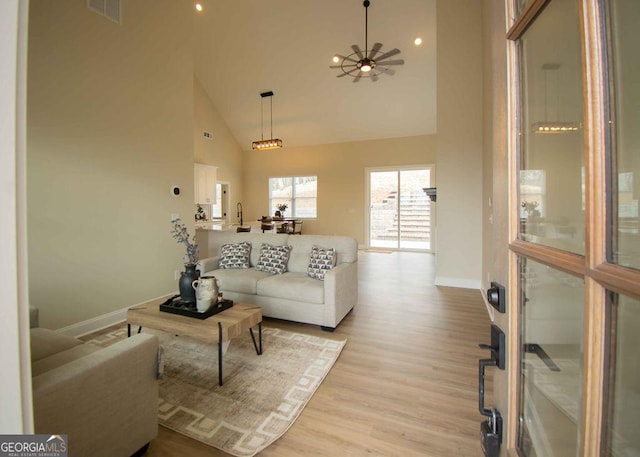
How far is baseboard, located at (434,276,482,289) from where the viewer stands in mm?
4637

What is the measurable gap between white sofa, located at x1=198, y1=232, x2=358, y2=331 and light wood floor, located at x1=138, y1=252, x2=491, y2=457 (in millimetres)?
187

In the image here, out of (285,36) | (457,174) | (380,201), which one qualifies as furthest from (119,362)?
(380,201)

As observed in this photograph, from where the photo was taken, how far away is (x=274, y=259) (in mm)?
3654

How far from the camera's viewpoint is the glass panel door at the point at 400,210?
8320 millimetres

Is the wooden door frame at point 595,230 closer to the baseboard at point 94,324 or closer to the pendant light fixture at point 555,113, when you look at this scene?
the pendant light fixture at point 555,113

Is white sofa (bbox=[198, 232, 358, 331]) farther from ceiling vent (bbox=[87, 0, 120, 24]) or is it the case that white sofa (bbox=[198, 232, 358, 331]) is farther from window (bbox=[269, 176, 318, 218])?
window (bbox=[269, 176, 318, 218])

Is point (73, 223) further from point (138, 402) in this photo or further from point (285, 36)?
point (285, 36)

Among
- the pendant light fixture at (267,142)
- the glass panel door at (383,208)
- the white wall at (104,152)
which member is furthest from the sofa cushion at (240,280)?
the glass panel door at (383,208)

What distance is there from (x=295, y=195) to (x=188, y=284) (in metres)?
7.51

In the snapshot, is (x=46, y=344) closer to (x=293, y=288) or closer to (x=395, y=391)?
(x=293, y=288)

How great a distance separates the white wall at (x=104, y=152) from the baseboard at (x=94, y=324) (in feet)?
0.17

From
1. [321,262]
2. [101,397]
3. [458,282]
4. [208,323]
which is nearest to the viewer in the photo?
[101,397]

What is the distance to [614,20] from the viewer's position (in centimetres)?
43

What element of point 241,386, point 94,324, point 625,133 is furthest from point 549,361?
point 94,324
